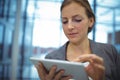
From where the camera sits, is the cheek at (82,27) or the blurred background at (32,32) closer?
the cheek at (82,27)

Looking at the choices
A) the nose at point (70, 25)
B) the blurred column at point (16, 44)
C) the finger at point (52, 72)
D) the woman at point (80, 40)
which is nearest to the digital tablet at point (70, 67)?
the finger at point (52, 72)

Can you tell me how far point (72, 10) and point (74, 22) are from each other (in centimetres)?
7

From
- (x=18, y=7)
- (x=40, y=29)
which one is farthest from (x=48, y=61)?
(x=40, y=29)

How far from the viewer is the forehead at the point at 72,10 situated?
1.21 m

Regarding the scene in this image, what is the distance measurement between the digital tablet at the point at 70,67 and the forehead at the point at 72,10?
33 centimetres

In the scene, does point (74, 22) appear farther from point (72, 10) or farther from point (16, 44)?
point (16, 44)

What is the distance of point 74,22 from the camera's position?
1211mm

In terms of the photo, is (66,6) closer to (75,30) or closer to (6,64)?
(75,30)

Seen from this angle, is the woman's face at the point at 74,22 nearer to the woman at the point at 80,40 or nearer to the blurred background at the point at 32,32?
the woman at the point at 80,40

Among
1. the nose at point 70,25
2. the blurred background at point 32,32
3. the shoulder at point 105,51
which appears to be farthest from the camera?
the blurred background at point 32,32

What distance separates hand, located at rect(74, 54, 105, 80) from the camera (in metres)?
0.96

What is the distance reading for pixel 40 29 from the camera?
142 inches

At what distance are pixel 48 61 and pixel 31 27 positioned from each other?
269 cm

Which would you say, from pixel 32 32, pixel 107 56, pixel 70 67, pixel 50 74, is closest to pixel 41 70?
pixel 50 74
